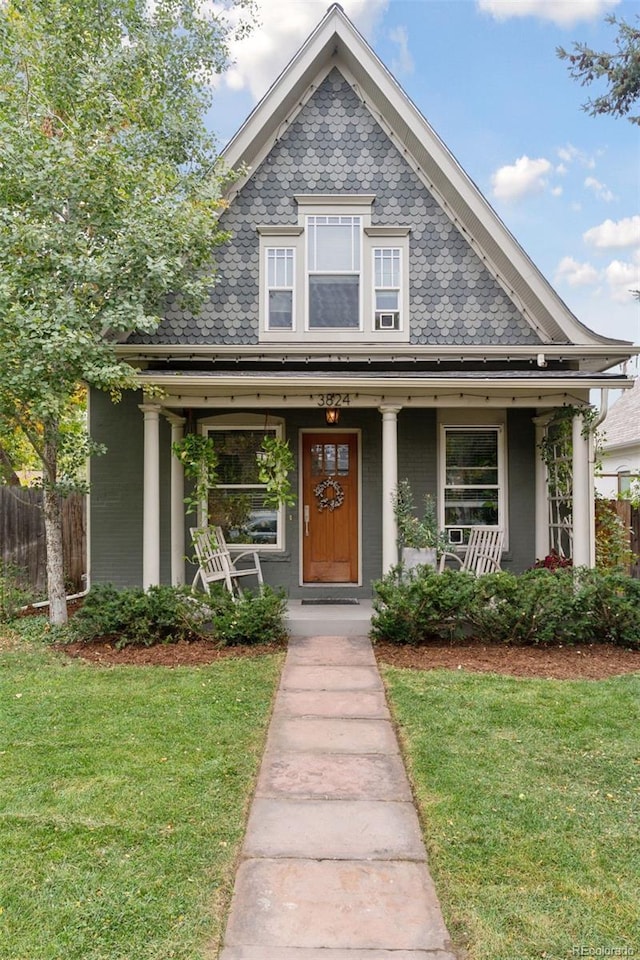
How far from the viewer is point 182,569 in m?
8.17

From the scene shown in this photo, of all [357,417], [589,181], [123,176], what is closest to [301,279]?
[357,417]

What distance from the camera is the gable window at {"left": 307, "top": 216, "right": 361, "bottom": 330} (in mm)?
8398

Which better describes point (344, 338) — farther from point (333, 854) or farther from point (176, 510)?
point (333, 854)

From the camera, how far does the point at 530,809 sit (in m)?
3.26

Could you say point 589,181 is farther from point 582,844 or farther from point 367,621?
point 582,844

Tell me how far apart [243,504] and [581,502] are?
4.33 m

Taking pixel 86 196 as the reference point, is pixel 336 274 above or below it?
below

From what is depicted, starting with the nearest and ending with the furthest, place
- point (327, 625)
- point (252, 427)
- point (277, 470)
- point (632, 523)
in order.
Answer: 1. point (327, 625)
2. point (277, 470)
3. point (252, 427)
4. point (632, 523)

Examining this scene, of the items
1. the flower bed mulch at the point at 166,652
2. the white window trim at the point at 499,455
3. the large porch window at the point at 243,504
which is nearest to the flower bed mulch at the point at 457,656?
the flower bed mulch at the point at 166,652

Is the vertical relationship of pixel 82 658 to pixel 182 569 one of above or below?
below

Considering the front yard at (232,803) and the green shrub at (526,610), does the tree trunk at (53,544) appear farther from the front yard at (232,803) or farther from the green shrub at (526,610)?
the green shrub at (526,610)

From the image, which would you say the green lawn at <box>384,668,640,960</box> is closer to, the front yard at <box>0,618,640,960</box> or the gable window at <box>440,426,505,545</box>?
the front yard at <box>0,618,640,960</box>

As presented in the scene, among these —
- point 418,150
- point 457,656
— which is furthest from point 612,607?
point 418,150

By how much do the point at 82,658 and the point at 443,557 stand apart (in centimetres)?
427
